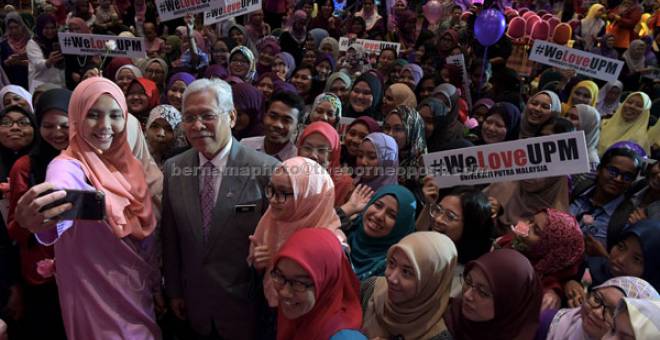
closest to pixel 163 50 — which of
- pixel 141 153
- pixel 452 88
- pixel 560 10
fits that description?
pixel 452 88

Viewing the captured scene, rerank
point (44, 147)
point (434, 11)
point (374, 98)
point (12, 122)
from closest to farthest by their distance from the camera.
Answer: point (44, 147), point (12, 122), point (374, 98), point (434, 11)

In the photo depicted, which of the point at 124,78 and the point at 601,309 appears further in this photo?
the point at 124,78

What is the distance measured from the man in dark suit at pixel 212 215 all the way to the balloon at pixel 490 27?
202 inches

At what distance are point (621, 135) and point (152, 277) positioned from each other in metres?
4.87

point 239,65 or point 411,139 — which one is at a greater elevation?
point 239,65

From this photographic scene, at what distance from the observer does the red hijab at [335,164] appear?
3.12 m

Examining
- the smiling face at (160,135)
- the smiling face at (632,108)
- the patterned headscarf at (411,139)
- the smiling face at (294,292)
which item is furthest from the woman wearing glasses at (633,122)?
the smiling face at (294,292)

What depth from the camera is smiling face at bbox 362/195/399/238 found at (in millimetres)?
2518

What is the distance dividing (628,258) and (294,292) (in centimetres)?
161

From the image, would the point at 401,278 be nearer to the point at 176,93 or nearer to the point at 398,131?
the point at 398,131

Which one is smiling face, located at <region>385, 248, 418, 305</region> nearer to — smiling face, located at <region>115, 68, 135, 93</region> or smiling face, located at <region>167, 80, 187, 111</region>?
smiling face, located at <region>167, 80, 187, 111</region>

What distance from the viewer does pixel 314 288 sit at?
6.50 feet

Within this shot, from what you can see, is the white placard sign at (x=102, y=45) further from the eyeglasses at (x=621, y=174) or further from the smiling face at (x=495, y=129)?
the eyeglasses at (x=621, y=174)

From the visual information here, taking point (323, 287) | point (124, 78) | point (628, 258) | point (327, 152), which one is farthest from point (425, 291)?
point (124, 78)
